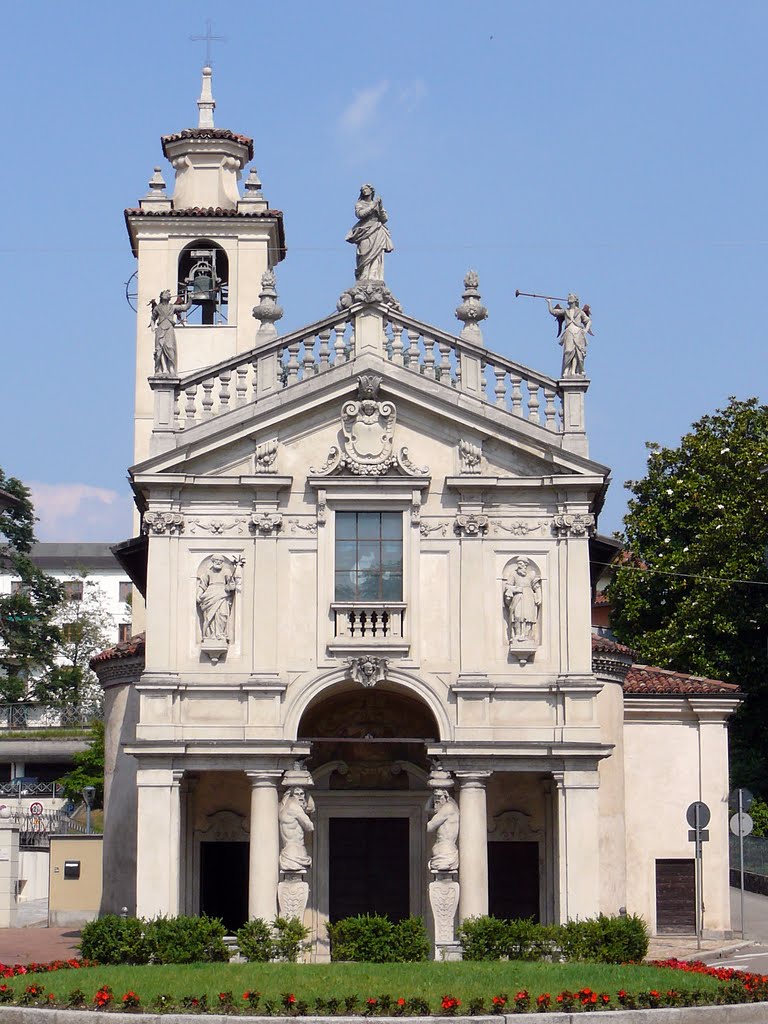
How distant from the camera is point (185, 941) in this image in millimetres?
28594

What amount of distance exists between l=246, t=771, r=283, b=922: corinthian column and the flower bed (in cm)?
806

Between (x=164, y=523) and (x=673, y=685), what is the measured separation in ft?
42.5

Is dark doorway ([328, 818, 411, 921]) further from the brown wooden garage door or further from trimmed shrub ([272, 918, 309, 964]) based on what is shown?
the brown wooden garage door

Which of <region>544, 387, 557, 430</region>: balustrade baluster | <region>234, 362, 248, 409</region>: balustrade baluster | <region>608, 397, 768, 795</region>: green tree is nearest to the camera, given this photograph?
<region>544, 387, 557, 430</region>: balustrade baluster

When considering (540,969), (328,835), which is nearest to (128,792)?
(328,835)

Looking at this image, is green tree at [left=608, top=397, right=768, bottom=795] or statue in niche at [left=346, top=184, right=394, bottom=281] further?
green tree at [left=608, top=397, right=768, bottom=795]

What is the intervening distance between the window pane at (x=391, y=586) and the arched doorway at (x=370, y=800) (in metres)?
2.69

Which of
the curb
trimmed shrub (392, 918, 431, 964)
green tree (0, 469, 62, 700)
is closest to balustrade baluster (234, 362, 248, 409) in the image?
trimmed shrub (392, 918, 431, 964)

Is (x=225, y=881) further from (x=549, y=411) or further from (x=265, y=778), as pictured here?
(x=549, y=411)

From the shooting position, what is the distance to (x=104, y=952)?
92.5 ft

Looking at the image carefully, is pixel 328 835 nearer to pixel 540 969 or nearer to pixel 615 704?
pixel 615 704

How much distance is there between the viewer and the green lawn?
23156mm

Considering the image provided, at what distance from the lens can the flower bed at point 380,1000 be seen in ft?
72.0

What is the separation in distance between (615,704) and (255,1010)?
17049mm
